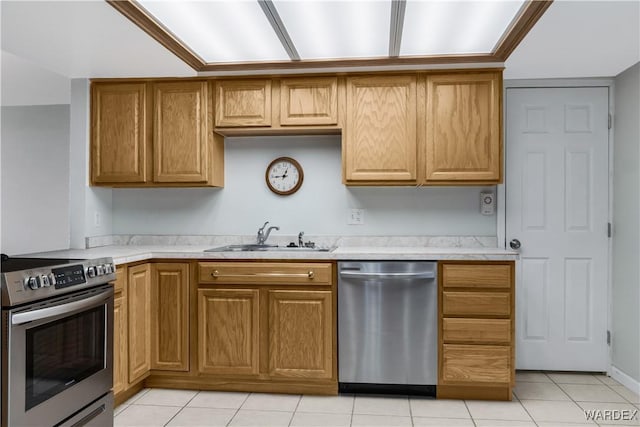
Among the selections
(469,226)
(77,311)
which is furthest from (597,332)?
(77,311)

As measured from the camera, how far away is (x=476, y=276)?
9.39ft

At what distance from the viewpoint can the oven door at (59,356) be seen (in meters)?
1.88

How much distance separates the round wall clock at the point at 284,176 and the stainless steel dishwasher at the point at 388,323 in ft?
2.88

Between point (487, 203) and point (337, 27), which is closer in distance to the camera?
point (337, 27)

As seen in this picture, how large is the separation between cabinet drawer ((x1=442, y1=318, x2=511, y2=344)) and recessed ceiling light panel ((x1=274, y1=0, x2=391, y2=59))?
172cm

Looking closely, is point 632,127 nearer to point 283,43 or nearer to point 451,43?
point 451,43

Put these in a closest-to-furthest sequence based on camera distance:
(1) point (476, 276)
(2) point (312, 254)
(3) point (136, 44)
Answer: (3) point (136, 44), (1) point (476, 276), (2) point (312, 254)

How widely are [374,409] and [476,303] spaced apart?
0.87 metres

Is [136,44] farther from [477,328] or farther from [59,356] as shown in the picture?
[477,328]

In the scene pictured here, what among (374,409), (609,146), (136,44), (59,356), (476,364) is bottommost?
(374,409)

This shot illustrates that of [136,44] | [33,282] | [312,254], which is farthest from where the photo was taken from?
[312,254]

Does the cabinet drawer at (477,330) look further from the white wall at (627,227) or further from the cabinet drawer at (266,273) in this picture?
the white wall at (627,227)

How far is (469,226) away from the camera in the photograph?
3.45 metres

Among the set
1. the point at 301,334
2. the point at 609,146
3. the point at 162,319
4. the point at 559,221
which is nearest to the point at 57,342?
the point at 162,319
